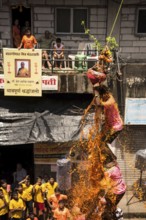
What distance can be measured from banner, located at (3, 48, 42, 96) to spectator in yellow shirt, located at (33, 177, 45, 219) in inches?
123

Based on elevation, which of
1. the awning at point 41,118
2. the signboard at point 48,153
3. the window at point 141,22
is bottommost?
the signboard at point 48,153

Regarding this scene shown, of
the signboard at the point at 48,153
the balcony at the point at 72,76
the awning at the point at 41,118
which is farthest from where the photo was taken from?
the signboard at the point at 48,153

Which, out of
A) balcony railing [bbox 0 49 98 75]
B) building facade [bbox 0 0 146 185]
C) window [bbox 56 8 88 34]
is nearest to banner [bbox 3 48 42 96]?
balcony railing [bbox 0 49 98 75]

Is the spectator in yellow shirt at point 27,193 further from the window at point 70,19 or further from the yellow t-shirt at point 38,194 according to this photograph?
the window at point 70,19

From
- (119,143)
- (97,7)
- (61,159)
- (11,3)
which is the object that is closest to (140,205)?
(119,143)

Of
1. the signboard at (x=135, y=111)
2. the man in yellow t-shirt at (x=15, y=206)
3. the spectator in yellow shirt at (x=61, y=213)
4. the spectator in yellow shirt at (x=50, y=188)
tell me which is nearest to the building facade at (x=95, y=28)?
the signboard at (x=135, y=111)

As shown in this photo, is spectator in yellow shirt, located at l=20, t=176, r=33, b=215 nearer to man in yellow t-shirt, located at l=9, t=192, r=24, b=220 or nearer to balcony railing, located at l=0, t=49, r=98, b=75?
man in yellow t-shirt, located at l=9, t=192, r=24, b=220

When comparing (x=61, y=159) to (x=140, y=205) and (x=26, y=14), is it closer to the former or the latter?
(x=140, y=205)

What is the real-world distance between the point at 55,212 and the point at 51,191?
1798 mm

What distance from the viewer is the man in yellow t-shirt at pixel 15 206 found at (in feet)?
37.5

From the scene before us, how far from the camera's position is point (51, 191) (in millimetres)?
12180

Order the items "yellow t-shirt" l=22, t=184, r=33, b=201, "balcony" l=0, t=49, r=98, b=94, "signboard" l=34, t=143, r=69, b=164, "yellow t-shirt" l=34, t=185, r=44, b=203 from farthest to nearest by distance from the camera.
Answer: "signboard" l=34, t=143, r=69, b=164, "balcony" l=0, t=49, r=98, b=94, "yellow t-shirt" l=34, t=185, r=44, b=203, "yellow t-shirt" l=22, t=184, r=33, b=201

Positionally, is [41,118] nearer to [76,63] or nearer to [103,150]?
[76,63]

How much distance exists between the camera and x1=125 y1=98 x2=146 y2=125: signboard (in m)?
13.7
